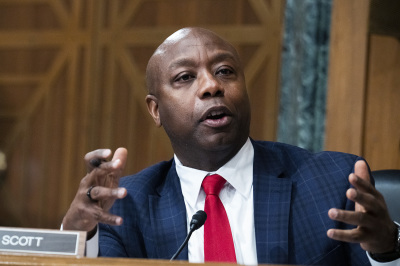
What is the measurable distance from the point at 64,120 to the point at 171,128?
332 cm

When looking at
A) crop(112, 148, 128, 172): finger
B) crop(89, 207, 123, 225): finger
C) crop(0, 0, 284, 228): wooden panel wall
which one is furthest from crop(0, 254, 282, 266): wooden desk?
crop(0, 0, 284, 228): wooden panel wall

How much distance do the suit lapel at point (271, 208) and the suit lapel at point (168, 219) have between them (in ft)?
0.74

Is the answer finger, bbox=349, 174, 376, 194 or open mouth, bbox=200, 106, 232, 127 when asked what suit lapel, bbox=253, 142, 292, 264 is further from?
finger, bbox=349, 174, 376, 194

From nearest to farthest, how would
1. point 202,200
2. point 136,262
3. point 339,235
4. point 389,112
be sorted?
point 136,262
point 339,235
point 202,200
point 389,112

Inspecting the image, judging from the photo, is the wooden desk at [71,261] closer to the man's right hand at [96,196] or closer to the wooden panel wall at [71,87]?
the man's right hand at [96,196]

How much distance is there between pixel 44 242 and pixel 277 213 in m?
0.75

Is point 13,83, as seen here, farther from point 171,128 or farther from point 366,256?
point 366,256

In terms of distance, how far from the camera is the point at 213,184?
77.0 inches

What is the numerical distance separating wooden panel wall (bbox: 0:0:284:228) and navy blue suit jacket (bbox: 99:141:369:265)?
3.03 meters

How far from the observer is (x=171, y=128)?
2.07m

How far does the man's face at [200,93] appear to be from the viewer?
76.9 inches

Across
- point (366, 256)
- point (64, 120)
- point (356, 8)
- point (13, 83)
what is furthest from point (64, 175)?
point (366, 256)

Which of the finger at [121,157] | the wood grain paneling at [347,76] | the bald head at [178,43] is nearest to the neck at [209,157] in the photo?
the bald head at [178,43]

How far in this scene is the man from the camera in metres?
1.79
